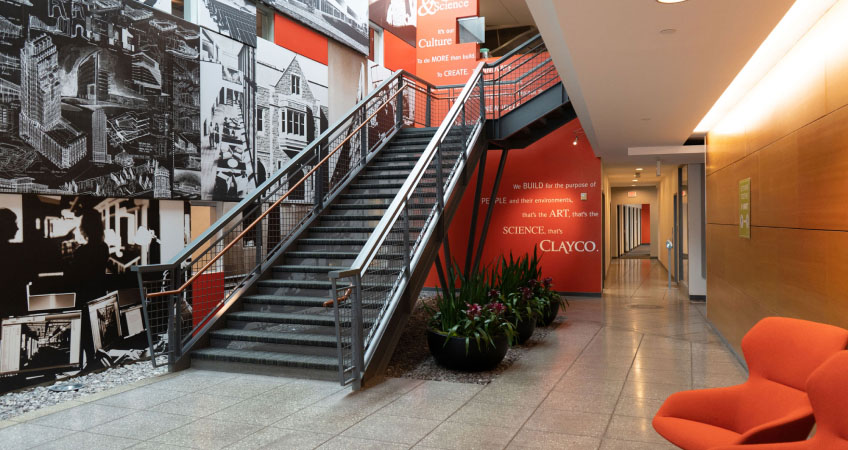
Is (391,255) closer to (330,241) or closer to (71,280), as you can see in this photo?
(330,241)

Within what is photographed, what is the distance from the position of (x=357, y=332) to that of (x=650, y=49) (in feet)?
9.41

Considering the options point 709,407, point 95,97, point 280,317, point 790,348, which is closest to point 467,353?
point 280,317

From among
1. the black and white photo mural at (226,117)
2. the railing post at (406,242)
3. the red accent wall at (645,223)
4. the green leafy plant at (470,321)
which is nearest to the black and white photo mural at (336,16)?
the black and white photo mural at (226,117)

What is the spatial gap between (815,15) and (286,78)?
586cm

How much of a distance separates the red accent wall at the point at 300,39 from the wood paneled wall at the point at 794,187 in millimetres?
5325

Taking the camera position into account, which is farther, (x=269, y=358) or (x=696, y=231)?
(x=696, y=231)

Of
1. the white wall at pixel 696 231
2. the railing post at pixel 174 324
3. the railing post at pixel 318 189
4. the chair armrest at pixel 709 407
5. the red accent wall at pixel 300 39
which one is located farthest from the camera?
the white wall at pixel 696 231

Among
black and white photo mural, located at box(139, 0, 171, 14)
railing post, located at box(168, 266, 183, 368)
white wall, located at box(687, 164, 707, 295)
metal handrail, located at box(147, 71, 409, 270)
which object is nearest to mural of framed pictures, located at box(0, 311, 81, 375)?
railing post, located at box(168, 266, 183, 368)

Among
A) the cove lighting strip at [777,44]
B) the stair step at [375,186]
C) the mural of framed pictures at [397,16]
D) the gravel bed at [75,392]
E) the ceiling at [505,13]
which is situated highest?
the ceiling at [505,13]

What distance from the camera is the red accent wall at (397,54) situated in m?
10.6

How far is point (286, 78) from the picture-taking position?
25.2 ft

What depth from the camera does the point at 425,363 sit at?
541 centimetres

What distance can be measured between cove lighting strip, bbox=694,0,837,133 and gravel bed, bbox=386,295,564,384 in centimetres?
315

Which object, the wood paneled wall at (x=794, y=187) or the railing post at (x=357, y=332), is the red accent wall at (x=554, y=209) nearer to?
the wood paneled wall at (x=794, y=187)
